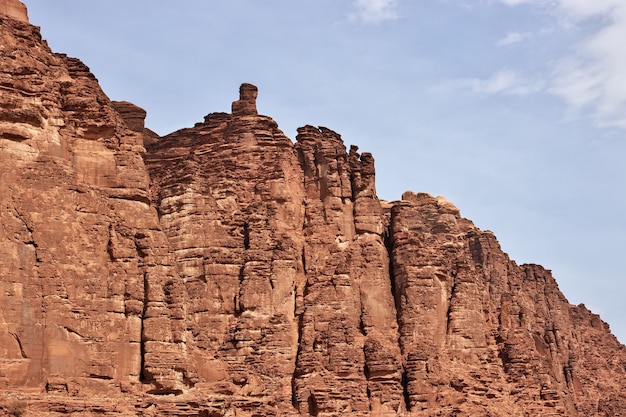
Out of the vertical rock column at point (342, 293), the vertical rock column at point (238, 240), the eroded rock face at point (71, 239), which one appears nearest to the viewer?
the eroded rock face at point (71, 239)

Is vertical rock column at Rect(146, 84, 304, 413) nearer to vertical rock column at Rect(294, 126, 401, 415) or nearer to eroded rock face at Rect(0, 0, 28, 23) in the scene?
vertical rock column at Rect(294, 126, 401, 415)

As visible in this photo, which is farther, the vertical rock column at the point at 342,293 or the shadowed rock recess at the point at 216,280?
the vertical rock column at the point at 342,293

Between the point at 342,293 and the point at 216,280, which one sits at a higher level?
the point at 216,280

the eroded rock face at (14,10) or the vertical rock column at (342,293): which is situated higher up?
the eroded rock face at (14,10)

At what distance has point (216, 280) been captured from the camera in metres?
84.4

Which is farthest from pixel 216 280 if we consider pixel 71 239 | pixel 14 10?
pixel 14 10

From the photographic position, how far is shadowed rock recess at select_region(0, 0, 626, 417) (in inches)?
2591

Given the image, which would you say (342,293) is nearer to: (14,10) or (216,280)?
(216,280)

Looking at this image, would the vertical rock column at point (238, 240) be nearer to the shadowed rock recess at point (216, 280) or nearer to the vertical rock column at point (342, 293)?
the shadowed rock recess at point (216, 280)

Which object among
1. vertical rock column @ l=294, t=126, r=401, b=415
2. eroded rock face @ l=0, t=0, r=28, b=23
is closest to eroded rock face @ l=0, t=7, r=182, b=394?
eroded rock face @ l=0, t=0, r=28, b=23

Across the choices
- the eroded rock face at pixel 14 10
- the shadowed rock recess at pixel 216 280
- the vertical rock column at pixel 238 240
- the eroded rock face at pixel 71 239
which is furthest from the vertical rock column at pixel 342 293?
the eroded rock face at pixel 14 10

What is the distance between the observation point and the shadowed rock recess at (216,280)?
65812 millimetres

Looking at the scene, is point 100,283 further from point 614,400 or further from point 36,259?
point 614,400

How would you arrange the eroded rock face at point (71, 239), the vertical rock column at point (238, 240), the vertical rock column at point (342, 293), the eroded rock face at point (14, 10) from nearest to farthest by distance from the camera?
the eroded rock face at point (71, 239), the eroded rock face at point (14, 10), the vertical rock column at point (238, 240), the vertical rock column at point (342, 293)
